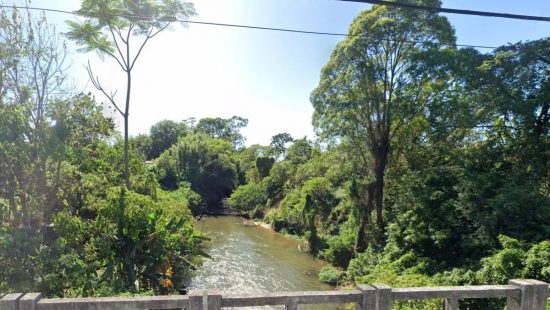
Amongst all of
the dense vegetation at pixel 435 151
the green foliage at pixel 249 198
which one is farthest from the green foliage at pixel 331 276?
the green foliage at pixel 249 198

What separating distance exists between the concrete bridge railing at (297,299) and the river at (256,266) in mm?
9177

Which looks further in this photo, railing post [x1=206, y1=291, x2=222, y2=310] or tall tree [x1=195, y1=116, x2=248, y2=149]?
tall tree [x1=195, y1=116, x2=248, y2=149]

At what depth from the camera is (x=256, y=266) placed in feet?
60.8

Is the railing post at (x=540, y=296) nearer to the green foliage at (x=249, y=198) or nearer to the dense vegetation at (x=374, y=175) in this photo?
the dense vegetation at (x=374, y=175)

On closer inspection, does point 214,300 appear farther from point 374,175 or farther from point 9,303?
point 374,175

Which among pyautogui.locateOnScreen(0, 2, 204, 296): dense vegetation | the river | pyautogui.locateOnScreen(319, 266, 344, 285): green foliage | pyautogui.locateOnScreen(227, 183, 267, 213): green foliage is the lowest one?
the river

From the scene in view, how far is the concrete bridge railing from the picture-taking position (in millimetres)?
3551

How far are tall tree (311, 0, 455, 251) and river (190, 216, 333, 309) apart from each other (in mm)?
3523

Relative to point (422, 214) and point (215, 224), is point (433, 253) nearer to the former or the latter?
point (422, 214)

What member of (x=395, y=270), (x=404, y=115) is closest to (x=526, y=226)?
(x=395, y=270)

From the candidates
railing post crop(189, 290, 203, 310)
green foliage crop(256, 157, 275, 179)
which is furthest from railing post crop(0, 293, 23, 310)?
green foliage crop(256, 157, 275, 179)

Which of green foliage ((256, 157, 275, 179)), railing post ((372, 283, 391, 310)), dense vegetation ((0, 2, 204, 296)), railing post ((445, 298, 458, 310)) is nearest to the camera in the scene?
railing post ((372, 283, 391, 310))

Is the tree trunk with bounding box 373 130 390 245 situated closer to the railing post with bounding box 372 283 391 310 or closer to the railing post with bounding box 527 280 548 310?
the railing post with bounding box 527 280 548 310

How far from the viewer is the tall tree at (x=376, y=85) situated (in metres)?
14.9
